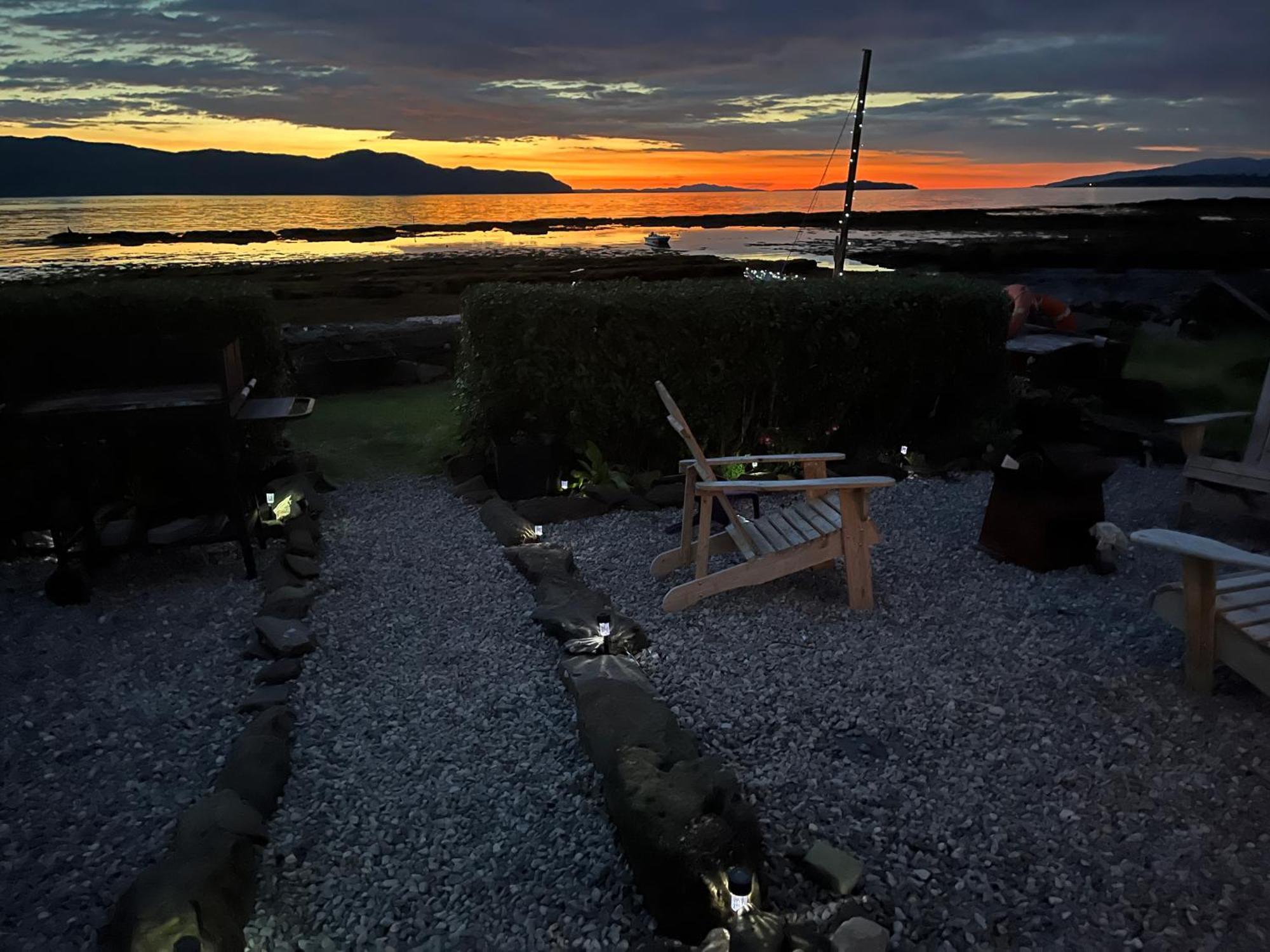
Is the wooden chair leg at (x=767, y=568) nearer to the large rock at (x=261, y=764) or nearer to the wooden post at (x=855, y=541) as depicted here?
the wooden post at (x=855, y=541)

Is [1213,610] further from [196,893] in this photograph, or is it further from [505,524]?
[505,524]

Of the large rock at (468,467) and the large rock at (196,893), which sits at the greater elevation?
the large rock at (196,893)

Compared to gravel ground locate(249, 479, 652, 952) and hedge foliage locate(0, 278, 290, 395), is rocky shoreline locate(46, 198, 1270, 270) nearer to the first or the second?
hedge foliage locate(0, 278, 290, 395)

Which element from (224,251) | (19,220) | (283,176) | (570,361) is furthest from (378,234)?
(283,176)

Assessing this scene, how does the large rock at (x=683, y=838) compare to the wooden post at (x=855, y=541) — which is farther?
the wooden post at (x=855, y=541)

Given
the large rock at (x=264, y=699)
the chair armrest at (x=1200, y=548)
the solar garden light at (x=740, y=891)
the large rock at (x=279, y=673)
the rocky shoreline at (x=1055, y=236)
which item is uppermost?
the rocky shoreline at (x=1055, y=236)

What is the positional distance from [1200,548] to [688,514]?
243cm

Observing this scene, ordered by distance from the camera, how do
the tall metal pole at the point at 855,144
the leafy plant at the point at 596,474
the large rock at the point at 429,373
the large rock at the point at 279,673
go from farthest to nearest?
the large rock at the point at 429,373 → the tall metal pole at the point at 855,144 → the leafy plant at the point at 596,474 → the large rock at the point at 279,673

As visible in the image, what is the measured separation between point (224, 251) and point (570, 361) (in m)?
28.4

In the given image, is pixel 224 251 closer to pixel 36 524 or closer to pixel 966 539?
pixel 36 524

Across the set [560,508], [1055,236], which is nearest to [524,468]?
[560,508]

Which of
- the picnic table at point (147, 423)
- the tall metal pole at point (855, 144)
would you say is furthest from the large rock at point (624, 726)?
the tall metal pole at point (855, 144)

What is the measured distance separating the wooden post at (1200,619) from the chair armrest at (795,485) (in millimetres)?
1244

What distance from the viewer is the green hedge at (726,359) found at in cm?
594
